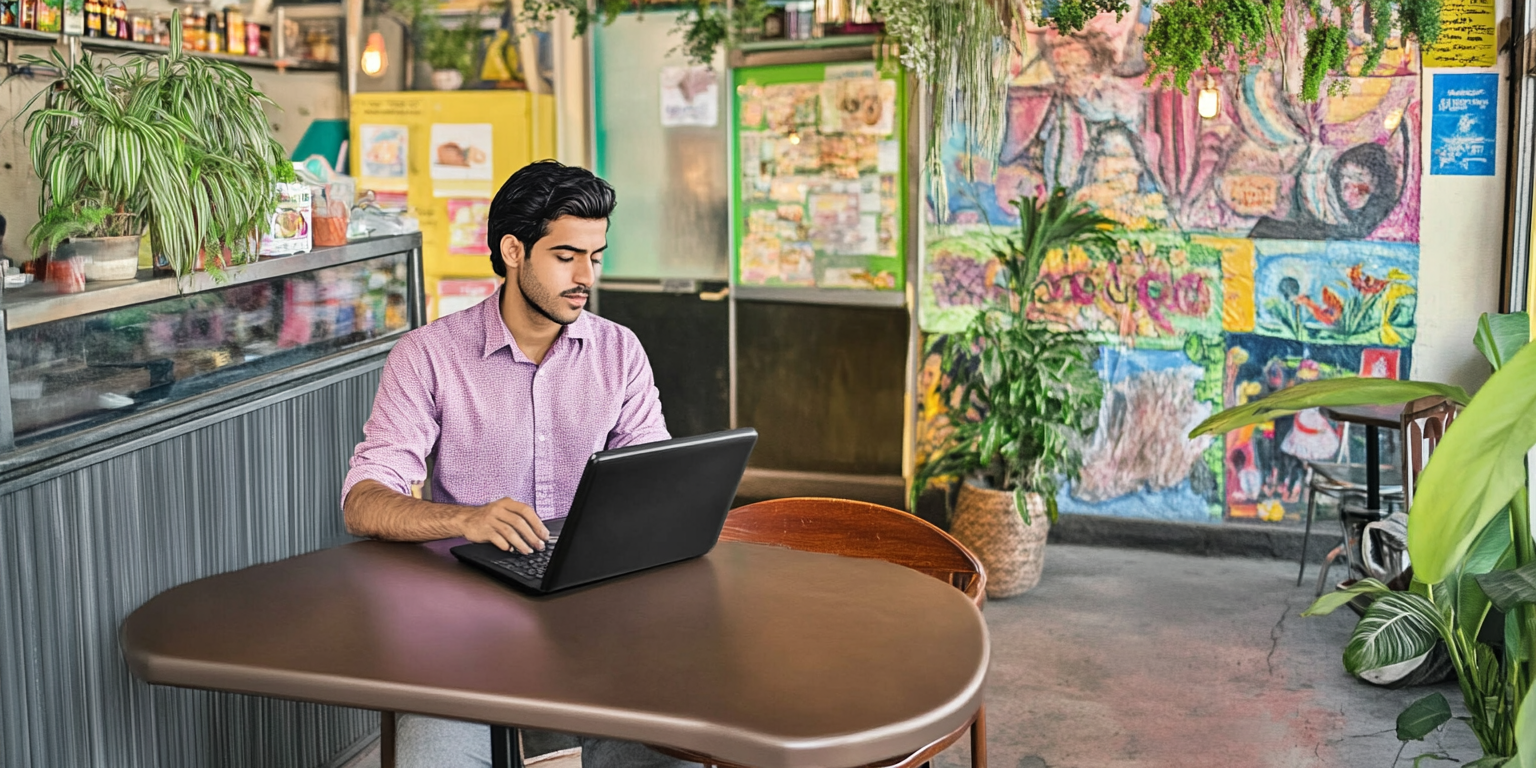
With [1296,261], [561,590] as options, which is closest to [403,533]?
[561,590]

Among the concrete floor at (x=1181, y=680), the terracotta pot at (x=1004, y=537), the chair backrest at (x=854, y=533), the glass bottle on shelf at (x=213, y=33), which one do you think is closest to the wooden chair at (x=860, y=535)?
the chair backrest at (x=854, y=533)

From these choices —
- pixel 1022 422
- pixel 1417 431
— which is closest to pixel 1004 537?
pixel 1022 422

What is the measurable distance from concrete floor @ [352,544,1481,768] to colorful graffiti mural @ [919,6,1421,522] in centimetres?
44

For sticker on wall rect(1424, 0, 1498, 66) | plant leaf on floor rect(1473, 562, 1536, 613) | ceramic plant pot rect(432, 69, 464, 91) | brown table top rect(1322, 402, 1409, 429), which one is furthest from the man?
ceramic plant pot rect(432, 69, 464, 91)

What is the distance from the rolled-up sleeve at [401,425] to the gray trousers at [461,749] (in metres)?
0.43

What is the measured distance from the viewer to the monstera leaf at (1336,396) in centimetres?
214

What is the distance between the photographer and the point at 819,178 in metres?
5.87

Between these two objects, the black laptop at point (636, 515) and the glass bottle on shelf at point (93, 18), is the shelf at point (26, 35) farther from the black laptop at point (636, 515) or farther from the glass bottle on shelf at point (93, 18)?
the black laptop at point (636, 515)

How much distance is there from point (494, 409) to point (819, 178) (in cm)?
356

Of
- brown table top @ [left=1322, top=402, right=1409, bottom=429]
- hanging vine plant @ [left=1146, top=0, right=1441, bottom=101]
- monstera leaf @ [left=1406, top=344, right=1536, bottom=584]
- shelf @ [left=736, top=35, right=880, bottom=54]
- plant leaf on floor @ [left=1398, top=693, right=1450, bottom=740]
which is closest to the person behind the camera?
monstera leaf @ [left=1406, top=344, right=1536, bottom=584]

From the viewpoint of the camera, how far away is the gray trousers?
2.21 metres

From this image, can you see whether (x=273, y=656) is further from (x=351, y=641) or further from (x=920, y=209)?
(x=920, y=209)

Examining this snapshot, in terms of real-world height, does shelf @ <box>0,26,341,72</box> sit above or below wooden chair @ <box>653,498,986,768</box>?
above

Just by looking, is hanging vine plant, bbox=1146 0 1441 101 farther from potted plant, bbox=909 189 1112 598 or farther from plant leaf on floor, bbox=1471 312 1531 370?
plant leaf on floor, bbox=1471 312 1531 370
